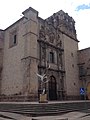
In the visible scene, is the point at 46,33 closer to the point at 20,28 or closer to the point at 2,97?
the point at 20,28

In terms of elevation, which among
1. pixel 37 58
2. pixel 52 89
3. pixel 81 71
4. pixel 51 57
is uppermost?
pixel 51 57

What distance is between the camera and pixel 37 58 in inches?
798

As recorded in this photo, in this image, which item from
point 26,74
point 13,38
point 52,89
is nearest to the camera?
point 26,74

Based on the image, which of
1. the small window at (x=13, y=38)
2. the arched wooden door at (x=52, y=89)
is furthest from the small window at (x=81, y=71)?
the small window at (x=13, y=38)

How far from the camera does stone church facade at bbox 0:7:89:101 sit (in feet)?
63.8

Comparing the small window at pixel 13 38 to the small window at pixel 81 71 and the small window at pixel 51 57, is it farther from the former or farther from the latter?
the small window at pixel 81 71

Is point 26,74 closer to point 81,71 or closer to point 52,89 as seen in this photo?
point 52,89

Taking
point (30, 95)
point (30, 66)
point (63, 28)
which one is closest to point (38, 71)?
point (30, 66)

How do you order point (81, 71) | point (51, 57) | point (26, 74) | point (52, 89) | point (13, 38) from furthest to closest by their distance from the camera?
point (81, 71) → point (51, 57) → point (13, 38) → point (52, 89) → point (26, 74)

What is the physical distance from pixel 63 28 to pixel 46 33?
15.8 ft

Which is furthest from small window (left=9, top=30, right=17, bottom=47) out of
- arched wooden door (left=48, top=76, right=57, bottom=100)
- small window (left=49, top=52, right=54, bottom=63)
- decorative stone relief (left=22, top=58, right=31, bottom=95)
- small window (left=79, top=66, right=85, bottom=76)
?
small window (left=79, top=66, right=85, bottom=76)

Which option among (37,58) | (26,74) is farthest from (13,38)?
(26,74)

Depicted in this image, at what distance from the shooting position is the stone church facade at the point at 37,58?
19453 mm

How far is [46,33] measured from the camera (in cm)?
2355
